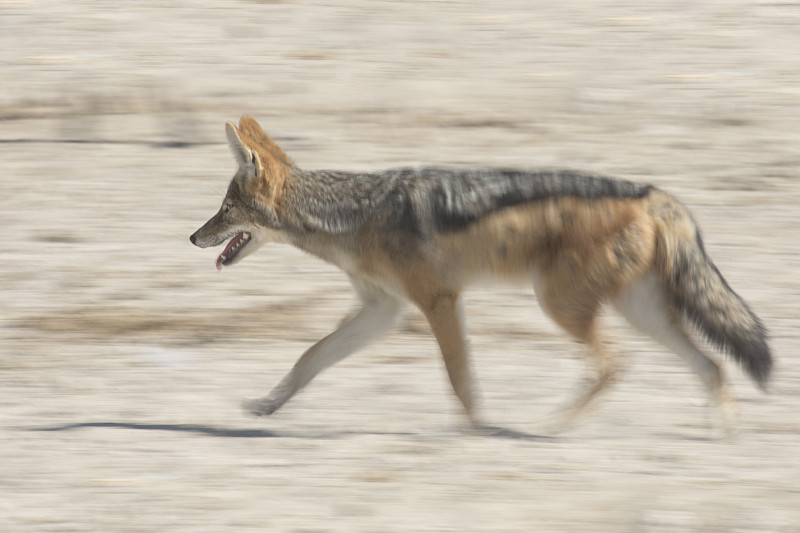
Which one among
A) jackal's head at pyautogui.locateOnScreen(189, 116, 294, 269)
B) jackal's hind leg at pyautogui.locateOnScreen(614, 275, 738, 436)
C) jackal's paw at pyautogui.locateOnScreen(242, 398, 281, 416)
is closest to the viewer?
jackal's hind leg at pyautogui.locateOnScreen(614, 275, 738, 436)

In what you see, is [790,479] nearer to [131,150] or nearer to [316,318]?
[316,318]

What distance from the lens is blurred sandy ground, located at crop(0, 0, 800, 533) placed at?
5887 mm

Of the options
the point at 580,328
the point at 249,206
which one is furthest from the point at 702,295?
the point at 249,206

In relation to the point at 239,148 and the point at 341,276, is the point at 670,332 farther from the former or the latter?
the point at 341,276

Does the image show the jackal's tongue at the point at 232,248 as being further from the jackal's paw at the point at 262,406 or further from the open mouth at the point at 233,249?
the jackal's paw at the point at 262,406

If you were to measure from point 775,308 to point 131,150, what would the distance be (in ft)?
18.4

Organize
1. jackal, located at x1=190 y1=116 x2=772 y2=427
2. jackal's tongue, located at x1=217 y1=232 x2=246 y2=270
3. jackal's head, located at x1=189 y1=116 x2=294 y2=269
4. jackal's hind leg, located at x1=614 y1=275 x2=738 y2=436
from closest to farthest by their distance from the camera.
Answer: jackal, located at x1=190 y1=116 x2=772 y2=427 → jackal's hind leg, located at x1=614 y1=275 x2=738 y2=436 → jackal's head, located at x1=189 y1=116 x2=294 y2=269 → jackal's tongue, located at x1=217 y1=232 x2=246 y2=270

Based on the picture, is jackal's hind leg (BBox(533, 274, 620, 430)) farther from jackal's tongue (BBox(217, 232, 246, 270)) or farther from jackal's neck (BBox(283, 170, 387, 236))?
jackal's tongue (BBox(217, 232, 246, 270))

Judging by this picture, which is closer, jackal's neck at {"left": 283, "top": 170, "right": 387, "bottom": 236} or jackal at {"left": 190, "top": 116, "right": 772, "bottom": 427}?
jackal at {"left": 190, "top": 116, "right": 772, "bottom": 427}

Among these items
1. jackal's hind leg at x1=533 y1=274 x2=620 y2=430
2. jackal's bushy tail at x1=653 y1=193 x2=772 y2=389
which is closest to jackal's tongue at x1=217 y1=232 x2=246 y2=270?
jackal's hind leg at x1=533 y1=274 x2=620 y2=430

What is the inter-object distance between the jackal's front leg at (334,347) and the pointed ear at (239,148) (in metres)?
0.97

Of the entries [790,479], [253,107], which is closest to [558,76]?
[253,107]

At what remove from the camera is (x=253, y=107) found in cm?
1220

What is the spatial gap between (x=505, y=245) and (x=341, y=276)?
307 cm
